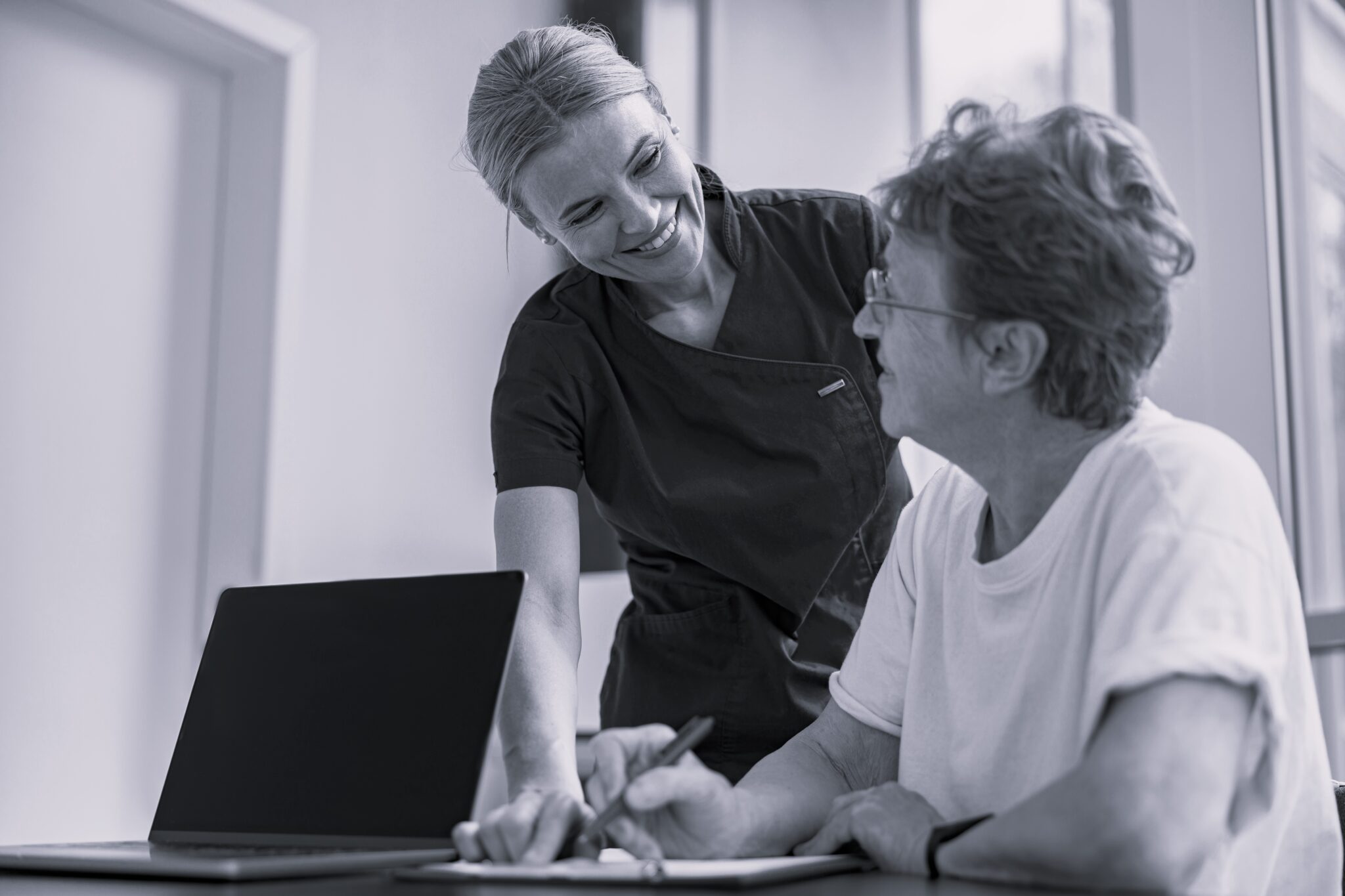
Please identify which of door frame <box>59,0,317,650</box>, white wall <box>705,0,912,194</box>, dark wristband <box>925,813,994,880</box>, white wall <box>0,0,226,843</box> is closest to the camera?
dark wristband <box>925,813,994,880</box>

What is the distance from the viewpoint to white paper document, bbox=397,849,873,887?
2.53 ft

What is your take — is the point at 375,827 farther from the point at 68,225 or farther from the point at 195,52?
the point at 195,52

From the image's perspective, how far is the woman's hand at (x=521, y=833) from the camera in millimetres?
890

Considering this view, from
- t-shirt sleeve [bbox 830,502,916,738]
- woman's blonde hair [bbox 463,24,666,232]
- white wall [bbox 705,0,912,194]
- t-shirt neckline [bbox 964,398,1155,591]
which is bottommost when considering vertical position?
t-shirt sleeve [bbox 830,502,916,738]

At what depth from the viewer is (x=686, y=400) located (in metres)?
1.58

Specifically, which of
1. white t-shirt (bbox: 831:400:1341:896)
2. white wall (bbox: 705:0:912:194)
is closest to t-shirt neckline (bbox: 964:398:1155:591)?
white t-shirt (bbox: 831:400:1341:896)

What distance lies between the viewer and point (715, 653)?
1626 millimetres

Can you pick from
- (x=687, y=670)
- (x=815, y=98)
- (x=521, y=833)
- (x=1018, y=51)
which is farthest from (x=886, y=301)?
(x=815, y=98)

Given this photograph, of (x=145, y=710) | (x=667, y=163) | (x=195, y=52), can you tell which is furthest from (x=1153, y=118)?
(x=145, y=710)

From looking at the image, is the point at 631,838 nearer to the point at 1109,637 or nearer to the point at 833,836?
the point at 833,836

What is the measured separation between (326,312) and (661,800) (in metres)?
1.91

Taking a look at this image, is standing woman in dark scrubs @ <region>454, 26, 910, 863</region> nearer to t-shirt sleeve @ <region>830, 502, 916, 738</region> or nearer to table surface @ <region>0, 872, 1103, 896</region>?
t-shirt sleeve @ <region>830, 502, 916, 738</region>

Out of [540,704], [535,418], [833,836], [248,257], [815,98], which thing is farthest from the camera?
[815,98]

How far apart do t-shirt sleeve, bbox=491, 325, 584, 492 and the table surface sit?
700mm
